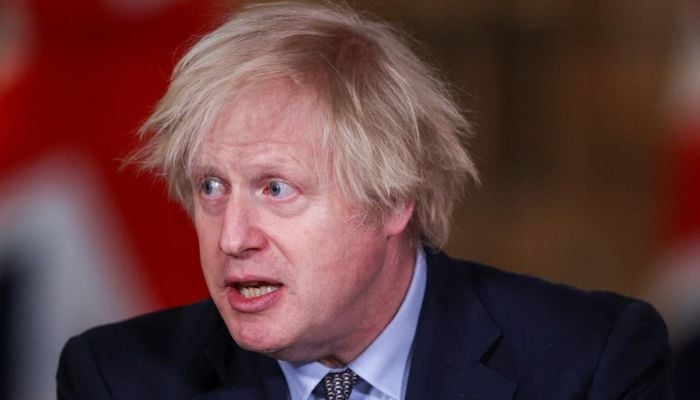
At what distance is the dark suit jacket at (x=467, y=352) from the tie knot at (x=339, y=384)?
9 cm

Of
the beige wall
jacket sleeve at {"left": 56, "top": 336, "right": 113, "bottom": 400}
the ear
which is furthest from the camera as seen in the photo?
the beige wall

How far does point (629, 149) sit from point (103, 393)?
2273mm

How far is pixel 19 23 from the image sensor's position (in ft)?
12.4

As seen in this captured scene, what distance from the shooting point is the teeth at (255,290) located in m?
2.37

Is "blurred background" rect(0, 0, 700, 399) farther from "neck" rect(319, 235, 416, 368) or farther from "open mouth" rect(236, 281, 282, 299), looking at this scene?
"open mouth" rect(236, 281, 282, 299)

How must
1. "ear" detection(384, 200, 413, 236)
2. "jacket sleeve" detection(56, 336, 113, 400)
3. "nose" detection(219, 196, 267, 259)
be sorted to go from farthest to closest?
"jacket sleeve" detection(56, 336, 113, 400)
"ear" detection(384, 200, 413, 236)
"nose" detection(219, 196, 267, 259)

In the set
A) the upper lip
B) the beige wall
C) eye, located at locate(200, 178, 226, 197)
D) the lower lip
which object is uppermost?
eye, located at locate(200, 178, 226, 197)

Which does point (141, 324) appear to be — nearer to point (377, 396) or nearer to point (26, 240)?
point (377, 396)

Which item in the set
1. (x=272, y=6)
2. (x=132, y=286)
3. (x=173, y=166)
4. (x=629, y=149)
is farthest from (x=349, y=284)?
(x=629, y=149)

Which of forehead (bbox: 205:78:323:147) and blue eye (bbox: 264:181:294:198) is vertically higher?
forehead (bbox: 205:78:323:147)

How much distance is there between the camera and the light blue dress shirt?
2581 mm

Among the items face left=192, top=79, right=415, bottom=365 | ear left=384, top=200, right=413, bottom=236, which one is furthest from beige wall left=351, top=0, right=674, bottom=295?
face left=192, top=79, right=415, bottom=365

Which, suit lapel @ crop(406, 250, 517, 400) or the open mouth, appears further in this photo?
suit lapel @ crop(406, 250, 517, 400)

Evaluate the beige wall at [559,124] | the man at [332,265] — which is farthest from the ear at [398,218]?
the beige wall at [559,124]
